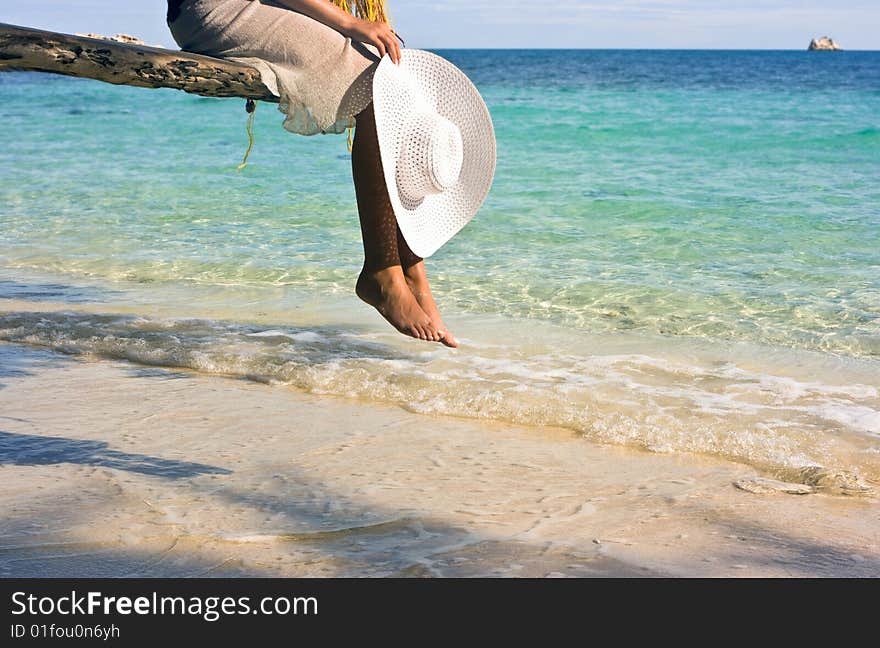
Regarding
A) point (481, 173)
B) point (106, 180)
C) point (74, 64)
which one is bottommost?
point (106, 180)

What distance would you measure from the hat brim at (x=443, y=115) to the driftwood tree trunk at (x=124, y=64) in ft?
1.31

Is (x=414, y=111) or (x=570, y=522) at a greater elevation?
(x=414, y=111)

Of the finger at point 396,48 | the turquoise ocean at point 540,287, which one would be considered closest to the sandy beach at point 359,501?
the turquoise ocean at point 540,287

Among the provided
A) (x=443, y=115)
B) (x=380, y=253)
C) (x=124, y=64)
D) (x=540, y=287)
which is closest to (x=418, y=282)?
(x=380, y=253)

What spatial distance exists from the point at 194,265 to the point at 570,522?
4783 millimetres

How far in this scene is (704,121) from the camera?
19.4 m

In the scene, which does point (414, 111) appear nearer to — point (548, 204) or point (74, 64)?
point (74, 64)

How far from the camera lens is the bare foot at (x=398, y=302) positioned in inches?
130

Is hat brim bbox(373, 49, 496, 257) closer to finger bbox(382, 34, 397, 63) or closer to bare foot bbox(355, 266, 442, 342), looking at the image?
finger bbox(382, 34, 397, 63)

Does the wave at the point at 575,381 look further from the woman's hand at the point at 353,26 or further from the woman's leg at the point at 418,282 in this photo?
the woman's hand at the point at 353,26

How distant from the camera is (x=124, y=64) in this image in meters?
2.92

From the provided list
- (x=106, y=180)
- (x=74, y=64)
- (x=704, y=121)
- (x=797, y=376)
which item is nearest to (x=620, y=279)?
(x=797, y=376)

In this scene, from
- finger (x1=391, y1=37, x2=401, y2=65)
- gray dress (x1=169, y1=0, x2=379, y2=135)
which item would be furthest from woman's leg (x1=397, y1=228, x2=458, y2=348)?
finger (x1=391, y1=37, x2=401, y2=65)

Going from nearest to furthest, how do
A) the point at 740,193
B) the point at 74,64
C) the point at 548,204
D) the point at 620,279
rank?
the point at 74,64 < the point at 620,279 < the point at 548,204 < the point at 740,193
